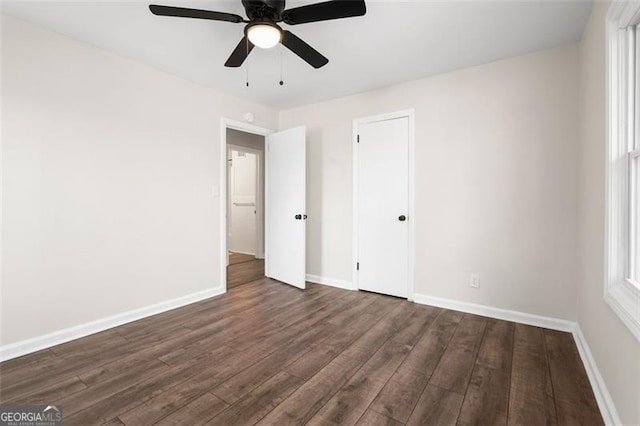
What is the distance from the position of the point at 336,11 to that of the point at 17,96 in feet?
7.72

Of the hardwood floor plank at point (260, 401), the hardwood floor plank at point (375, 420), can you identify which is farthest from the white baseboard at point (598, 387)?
the hardwood floor plank at point (260, 401)

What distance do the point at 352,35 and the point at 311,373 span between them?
8.26ft

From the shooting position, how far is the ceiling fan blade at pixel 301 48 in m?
1.87

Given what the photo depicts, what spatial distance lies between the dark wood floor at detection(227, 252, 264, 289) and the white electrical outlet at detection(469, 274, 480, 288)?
2788 millimetres

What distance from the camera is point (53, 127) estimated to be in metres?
2.20

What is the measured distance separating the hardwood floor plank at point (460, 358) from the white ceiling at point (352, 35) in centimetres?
244

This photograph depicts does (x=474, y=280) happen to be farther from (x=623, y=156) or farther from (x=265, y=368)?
(x=265, y=368)

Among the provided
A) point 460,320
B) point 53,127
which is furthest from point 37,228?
point 460,320

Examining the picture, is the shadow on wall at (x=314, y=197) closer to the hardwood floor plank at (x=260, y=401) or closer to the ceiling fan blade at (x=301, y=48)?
the ceiling fan blade at (x=301, y=48)

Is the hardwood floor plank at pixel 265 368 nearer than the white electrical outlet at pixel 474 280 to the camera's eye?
Yes

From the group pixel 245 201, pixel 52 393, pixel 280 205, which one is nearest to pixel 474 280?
pixel 280 205

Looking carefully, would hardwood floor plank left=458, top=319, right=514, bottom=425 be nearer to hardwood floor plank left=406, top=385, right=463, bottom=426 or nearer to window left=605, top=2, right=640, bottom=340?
hardwood floor plank left=406, top=385, right=463, bottom=426

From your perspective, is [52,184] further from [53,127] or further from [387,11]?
Result: [387,11]

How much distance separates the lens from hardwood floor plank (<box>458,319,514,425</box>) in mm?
1457
